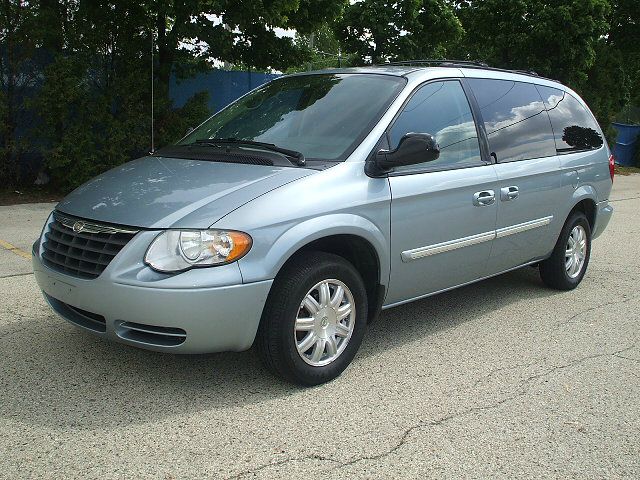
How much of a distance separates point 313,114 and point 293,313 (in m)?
1.49

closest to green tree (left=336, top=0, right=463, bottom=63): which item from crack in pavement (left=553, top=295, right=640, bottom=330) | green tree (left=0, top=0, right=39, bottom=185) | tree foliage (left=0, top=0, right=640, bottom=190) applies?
tree foliage (left=0, top=0, right=640, bottom=190)

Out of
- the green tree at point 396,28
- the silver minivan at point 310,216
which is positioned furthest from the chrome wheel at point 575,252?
the green tree at point 396,28

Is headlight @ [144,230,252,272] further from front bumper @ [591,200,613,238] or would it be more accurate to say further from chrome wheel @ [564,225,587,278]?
front bumper @ [591,200,613,238]

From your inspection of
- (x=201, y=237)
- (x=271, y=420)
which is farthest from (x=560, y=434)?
(x=201, y=237)

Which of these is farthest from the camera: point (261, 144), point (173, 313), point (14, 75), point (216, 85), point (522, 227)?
point (216, 85)

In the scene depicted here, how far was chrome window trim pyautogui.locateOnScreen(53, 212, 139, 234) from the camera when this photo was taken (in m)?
3.54

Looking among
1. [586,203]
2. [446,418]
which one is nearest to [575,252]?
[586,203]

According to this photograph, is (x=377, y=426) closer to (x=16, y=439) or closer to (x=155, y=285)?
(x=155, y=285)

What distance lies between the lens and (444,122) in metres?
4.72

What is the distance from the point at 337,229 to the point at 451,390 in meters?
1.12

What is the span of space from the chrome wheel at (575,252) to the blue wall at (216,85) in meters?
8.53

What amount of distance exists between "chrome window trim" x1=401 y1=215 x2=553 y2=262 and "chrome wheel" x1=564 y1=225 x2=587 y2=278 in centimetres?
61

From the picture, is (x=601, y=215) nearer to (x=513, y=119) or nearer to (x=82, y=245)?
(x=513, y=119)

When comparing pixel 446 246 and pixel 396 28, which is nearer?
pixel 446 246
